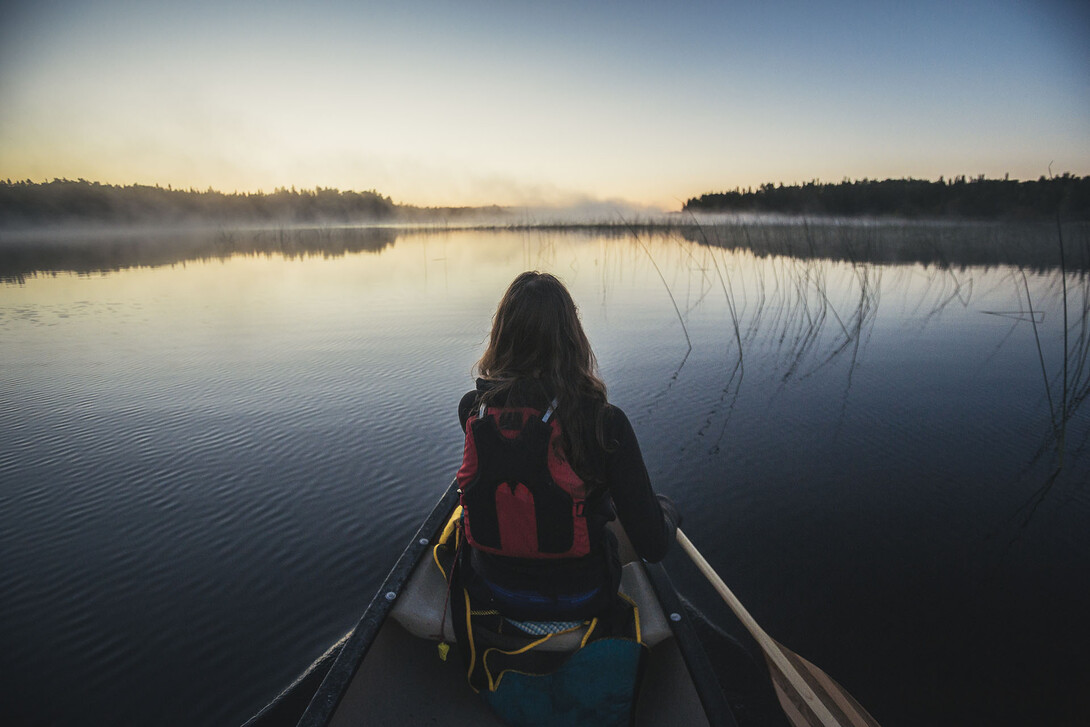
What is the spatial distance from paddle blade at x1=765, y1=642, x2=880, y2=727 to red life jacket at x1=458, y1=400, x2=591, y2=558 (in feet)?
4.56

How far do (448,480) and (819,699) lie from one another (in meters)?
3.05

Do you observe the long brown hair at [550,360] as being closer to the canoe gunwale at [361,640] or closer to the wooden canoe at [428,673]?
the wooden canoe at [428,673]

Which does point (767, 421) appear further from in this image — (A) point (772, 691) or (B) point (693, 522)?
(A) point (772, 691)

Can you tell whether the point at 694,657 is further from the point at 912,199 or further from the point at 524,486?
the point at 912,199

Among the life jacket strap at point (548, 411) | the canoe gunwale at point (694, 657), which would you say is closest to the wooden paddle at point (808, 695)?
the canoe gunwale at point (694, 657)

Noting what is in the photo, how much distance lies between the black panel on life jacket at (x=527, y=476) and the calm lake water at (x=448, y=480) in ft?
6.10

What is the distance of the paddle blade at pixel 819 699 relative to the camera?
222 cm

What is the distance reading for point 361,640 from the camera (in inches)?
76.4

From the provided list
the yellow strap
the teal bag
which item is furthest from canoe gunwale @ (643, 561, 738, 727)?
the yellow strap

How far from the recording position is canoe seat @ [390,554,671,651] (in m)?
2.11

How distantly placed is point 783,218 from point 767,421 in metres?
38.7

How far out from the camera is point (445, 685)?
6.90 feet

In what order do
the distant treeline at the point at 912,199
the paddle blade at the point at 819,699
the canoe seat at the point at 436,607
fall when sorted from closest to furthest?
the canoe seat at the point at 436,607 < the paddle blade at the point at 819,699 < the distant treeline at the point at 912,199

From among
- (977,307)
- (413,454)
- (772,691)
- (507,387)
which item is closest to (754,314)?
(977,307)
